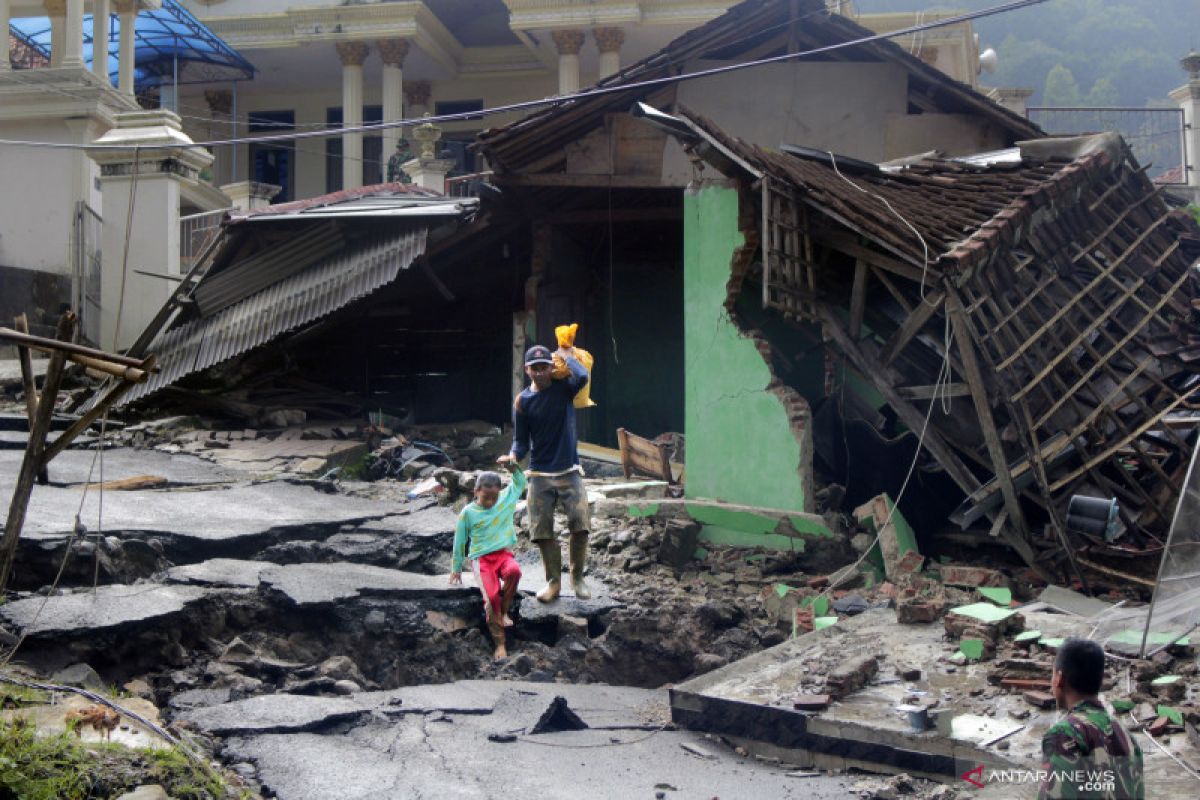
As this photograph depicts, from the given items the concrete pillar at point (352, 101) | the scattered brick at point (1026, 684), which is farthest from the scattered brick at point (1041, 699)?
the concrete pillar at point (352, 101)

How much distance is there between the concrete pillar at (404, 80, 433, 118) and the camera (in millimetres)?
28547

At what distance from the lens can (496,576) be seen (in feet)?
26.2

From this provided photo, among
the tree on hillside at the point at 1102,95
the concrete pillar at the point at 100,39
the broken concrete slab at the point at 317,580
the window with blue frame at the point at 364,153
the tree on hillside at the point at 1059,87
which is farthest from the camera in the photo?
the tree on hillside at the point at 1059,87

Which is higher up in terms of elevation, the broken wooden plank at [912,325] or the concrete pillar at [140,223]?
the concrete pillar at [140,223]

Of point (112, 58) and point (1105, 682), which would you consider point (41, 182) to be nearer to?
point (112, 58)

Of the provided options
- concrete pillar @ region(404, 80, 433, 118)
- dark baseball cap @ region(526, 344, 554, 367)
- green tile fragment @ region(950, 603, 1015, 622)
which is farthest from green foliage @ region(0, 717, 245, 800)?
concrete pillar @ region(404, 80, 433, 118)

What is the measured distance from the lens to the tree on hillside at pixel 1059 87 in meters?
45.8

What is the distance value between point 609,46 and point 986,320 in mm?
17491

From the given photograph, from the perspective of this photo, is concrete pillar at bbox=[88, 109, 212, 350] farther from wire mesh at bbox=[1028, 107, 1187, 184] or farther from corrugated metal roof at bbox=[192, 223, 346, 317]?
wire mesh at bbox=[1028, 107, 1187, 184]

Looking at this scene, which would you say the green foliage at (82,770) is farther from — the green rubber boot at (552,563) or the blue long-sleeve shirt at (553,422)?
the blue long-sleeve shirt at (553,422)

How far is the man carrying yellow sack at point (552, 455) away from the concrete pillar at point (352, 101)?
63.4 ft

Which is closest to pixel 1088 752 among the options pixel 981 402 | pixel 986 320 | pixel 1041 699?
pixel 1041 699

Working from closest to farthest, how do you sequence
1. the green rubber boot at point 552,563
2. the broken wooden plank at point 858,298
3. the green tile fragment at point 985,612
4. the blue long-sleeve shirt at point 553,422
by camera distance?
the green tile fragment at point 985,612 → the green rubber boot at point 552,563 → the blue long-sleeve shirt at point 553,422 → the broken wooden plank at point 858,298

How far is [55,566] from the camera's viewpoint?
7.55m
